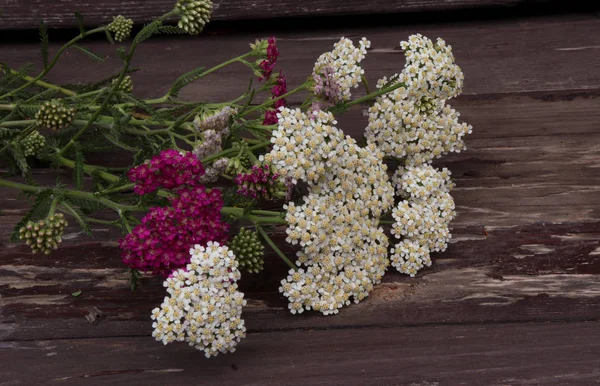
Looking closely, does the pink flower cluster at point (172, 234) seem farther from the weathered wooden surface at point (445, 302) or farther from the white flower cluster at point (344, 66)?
the white flower cluster at point (344, 66)

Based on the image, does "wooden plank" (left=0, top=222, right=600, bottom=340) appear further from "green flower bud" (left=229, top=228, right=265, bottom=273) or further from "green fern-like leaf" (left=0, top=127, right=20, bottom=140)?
"green fern-like leaf" (left=0, top=127, right=20, bottom=140)

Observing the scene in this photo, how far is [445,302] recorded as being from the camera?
2.03 metres

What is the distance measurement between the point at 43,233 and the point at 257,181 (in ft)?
1.49

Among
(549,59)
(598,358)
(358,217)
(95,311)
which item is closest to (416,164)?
(358,217)

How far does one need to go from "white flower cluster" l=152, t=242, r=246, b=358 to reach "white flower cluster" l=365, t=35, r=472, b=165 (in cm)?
64

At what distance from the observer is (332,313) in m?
1.99

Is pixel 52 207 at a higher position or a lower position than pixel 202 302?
higher

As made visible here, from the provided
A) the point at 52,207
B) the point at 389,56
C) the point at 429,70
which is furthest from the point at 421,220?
the point at 389,56

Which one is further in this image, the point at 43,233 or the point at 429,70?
the point at 429,70

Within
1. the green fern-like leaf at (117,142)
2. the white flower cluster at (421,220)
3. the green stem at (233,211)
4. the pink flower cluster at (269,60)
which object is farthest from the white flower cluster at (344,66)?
the green fern-like leaf at (117,142)

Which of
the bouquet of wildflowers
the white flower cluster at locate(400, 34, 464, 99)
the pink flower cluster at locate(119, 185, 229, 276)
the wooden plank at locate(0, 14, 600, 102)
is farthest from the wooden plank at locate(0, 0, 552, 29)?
the pink flower cluster at locate(119, 185, 229, 276)

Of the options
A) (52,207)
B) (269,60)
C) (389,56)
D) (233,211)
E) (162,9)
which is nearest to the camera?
(52,207)

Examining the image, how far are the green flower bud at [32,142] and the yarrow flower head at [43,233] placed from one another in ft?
1.60

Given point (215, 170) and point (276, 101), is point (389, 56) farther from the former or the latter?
point (215, 170)
